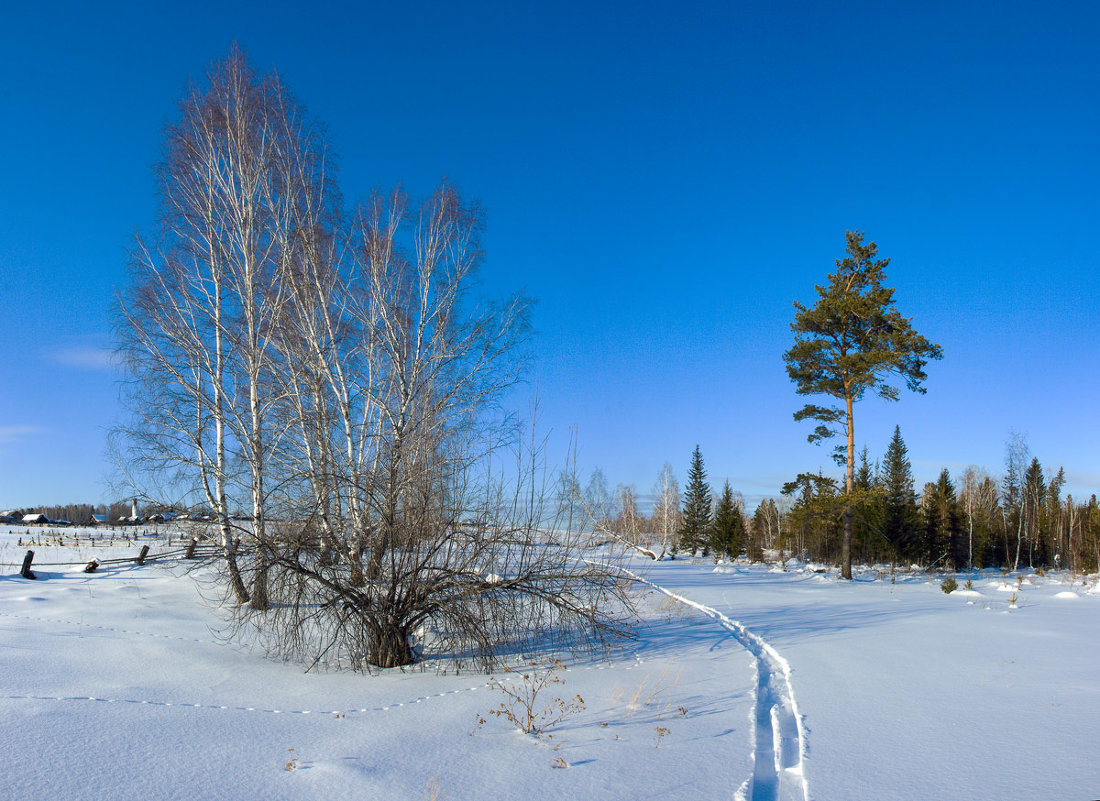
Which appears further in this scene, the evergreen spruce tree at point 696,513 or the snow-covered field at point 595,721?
the evergreen spruce tree at point 696,513

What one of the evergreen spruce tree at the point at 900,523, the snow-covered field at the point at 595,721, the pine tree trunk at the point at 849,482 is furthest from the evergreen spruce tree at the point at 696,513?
the snow-covered field at the point at 595,721

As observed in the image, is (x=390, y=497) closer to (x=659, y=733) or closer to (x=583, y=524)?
(x=583, y=524)

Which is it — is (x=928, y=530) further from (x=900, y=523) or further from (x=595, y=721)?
(x=595, y=721)

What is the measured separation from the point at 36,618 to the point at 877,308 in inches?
871

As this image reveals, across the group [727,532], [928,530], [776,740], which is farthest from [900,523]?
[776,740]

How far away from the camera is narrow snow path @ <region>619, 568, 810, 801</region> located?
385 centimetres

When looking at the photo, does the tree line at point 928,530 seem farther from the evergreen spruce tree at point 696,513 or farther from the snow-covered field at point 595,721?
the snow-covered field at point 595,721

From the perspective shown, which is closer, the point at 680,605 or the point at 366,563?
the point at 366,563

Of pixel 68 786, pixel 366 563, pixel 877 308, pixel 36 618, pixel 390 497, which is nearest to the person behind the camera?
pixel 68 786

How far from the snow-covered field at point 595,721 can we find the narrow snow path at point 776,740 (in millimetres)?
23

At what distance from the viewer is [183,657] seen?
7.31m

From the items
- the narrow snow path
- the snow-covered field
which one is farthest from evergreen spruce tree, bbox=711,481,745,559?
the narrow snow path

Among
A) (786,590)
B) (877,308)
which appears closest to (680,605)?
(786,590)

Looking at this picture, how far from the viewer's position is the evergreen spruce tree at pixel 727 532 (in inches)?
1674
